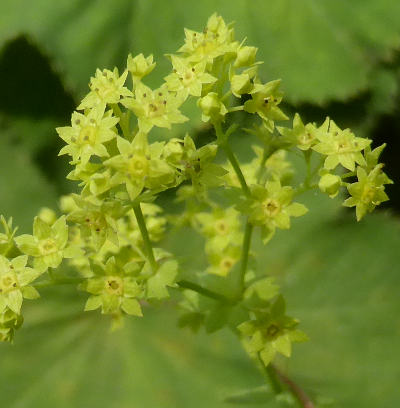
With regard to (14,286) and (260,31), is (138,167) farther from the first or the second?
(260,31)

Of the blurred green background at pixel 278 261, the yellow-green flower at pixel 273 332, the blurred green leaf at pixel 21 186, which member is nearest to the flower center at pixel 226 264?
the yellow-green flower at pixel 273 332

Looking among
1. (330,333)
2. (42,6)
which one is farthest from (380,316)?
(42,6)

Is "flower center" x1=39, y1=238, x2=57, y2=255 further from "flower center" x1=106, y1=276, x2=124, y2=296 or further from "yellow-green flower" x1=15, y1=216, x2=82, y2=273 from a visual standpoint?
"flower center" x1=106, y1=276, x2=124, y2=296

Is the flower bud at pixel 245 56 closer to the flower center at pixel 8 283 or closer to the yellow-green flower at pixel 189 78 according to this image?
the yellow-green flower at pixel 189 78

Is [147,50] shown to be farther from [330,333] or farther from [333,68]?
[330,333]

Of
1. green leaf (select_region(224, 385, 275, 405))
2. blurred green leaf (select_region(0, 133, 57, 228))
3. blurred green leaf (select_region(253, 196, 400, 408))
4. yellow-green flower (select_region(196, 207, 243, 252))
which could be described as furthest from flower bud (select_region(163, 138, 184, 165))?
blurred green leaf (select_region(0, 133, 57, 228))
